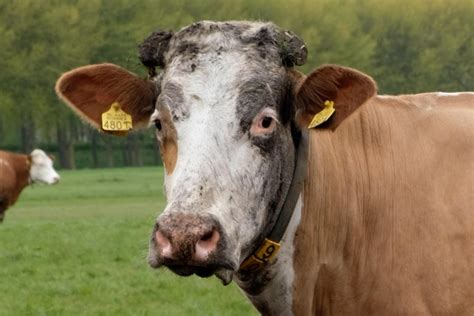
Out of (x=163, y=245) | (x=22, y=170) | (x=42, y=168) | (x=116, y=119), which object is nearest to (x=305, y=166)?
(x=116, y=119)

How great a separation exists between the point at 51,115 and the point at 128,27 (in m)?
7.22

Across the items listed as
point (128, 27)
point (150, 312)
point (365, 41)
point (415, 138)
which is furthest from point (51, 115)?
point (415, 138)

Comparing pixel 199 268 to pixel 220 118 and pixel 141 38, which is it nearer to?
pixel 220 118

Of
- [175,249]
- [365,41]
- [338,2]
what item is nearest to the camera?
[175,249]

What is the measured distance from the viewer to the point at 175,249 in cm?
416

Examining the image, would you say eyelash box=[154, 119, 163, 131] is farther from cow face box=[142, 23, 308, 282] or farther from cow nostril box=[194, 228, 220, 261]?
cow nostril box=[194, 228, 220, 261]

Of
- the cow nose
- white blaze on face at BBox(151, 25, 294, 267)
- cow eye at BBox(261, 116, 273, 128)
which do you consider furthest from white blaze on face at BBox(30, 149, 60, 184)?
the cow nose

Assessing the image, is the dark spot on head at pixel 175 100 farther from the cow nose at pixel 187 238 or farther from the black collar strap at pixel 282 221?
the black collar strap at pixel 282 221

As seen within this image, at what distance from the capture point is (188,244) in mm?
4148

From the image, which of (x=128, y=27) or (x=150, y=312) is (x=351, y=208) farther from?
(x=128, y=27)

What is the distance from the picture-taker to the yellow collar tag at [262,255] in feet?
16.0

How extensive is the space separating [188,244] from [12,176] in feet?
81.8

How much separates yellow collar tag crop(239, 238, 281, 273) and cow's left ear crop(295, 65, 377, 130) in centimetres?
57

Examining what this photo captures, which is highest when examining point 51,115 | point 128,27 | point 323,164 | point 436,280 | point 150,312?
point 323,164
